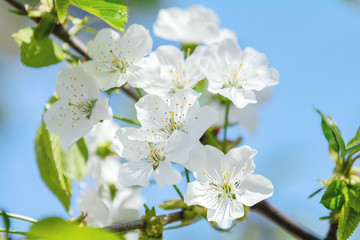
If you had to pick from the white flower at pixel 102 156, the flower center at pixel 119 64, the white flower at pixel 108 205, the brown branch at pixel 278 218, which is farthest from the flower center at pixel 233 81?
the white flower at pixel 102 156

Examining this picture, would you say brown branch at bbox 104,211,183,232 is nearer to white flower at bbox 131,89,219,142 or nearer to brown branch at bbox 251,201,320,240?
white flower at bbox 131,89,219,142

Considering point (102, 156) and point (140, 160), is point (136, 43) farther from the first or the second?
point (102, 156)

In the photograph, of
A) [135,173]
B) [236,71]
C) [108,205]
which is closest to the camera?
[135,173]

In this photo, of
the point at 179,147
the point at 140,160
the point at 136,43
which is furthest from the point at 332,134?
the point at 136,43

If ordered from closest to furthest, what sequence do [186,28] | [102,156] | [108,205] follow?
[108,205] → [186,28] → [102,156]

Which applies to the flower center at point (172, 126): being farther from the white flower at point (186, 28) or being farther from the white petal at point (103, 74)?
the white flower at point (186, 28)

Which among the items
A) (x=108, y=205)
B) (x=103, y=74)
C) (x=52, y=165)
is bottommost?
(x=108, y=205)

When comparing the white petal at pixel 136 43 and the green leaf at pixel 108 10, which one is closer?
the green leaf at pixel 108 10
